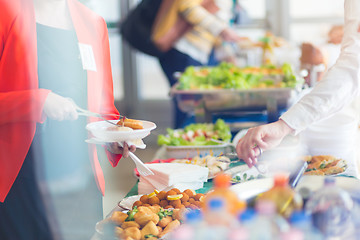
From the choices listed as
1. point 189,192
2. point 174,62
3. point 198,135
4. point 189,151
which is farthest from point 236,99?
point 174,62

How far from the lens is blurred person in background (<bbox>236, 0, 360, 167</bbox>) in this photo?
1.17m

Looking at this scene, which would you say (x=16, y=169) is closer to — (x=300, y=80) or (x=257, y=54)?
(x=300, y=80)

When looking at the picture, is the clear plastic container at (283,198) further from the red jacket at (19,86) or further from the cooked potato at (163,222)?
the red jacket at (19,86)

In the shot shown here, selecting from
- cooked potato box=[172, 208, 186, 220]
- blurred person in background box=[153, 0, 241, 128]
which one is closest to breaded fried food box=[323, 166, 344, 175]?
cooked potato box=[172, 208, 186, 220]

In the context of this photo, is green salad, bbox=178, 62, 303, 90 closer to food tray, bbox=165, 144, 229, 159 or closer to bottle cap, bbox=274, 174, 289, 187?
food tray, bbox=165, 144, 229, 159

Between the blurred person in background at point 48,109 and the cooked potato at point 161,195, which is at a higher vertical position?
the blurred person in background at point 48,109

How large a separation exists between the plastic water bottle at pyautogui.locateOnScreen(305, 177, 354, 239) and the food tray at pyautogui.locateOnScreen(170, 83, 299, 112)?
1454 millimetres

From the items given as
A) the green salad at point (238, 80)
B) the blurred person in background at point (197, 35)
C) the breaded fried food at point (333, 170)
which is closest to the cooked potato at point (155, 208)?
the breaded fried food at point (333, 170)

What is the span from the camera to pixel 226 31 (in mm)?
3342

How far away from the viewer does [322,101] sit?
1.23 metres

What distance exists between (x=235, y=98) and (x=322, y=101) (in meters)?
0.97

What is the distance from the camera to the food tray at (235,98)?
2.14m

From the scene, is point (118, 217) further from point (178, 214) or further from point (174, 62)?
point (174, 62)

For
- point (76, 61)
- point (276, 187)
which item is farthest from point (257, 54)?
point (276, 187)
